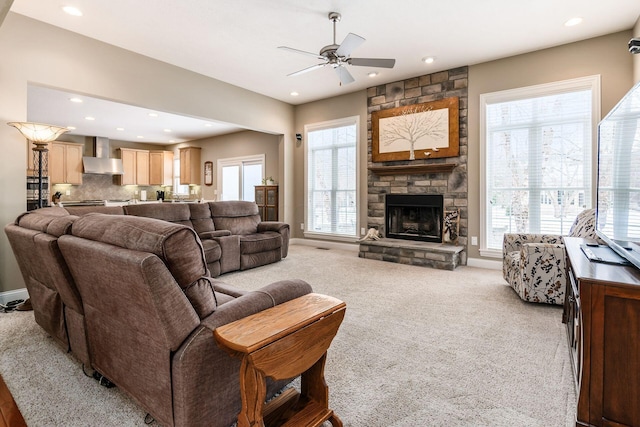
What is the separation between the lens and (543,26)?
3.60 m

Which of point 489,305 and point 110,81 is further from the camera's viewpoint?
point 110,81

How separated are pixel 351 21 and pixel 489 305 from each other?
3.34 metres

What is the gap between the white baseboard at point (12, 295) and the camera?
3.23m

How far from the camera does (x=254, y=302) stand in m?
1.40

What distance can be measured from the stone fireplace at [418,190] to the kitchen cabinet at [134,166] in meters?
7.58

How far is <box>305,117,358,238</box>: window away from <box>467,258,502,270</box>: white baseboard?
2089 mm

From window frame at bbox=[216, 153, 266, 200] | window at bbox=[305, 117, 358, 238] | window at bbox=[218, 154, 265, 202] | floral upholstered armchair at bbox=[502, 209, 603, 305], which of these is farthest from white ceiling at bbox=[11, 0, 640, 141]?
window at bbox=[218, 154, 265, 202]

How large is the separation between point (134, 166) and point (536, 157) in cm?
1017

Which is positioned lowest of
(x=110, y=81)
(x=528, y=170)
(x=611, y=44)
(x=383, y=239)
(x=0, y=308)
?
(x=0, y=308)

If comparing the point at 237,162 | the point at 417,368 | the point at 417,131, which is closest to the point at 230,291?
the point at 417,368

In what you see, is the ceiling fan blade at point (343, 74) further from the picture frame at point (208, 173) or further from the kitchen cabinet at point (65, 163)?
the kitchen cabinet at point (65, 163)

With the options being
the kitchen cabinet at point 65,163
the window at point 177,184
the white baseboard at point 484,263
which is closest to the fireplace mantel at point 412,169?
the white baseboard at point 484,263

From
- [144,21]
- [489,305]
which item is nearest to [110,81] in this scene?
[144,21]

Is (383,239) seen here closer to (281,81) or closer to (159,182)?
(281,81)
